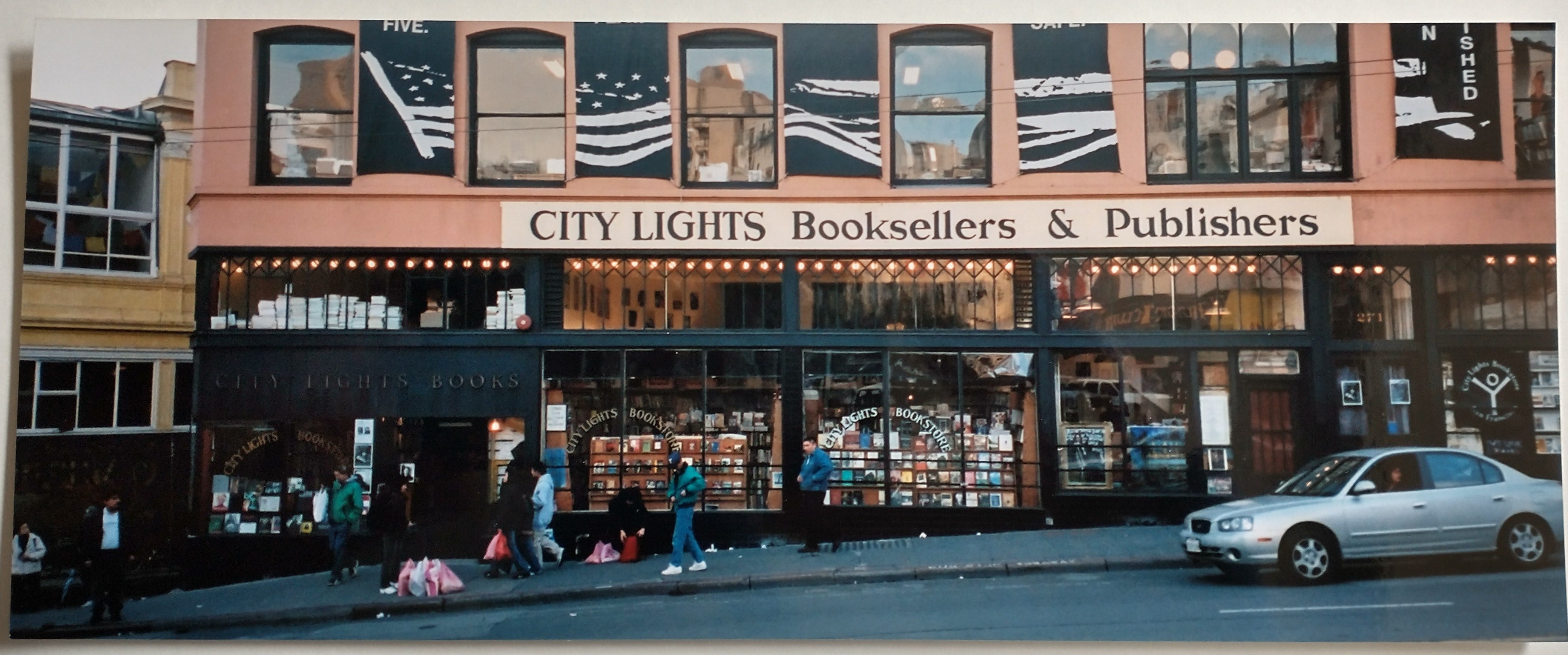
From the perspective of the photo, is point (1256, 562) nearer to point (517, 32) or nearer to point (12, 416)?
point (517, 32)

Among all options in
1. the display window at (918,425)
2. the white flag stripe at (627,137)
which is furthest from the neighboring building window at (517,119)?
the display window at (918,425)

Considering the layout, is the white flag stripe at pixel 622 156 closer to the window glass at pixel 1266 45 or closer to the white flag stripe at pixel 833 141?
the white flag stripe at pixel 833 141

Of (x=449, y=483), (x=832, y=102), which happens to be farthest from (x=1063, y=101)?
(x=449, y=483)

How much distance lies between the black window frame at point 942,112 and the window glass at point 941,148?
0.02 m

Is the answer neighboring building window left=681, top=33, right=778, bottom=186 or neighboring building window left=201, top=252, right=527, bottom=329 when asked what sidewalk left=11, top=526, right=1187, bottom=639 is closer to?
neighboring building window left=201, top=252, right=527, bottom=329

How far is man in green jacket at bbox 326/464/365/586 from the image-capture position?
383 inches

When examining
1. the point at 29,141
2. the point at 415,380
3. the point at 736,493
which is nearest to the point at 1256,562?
the point at 736,493

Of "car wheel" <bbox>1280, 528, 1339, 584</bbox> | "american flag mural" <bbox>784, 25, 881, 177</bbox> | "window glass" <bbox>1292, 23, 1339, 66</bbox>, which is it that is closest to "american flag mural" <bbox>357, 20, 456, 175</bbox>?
"american flag mural" <bbox>784, 25, 881, 177</bbox>

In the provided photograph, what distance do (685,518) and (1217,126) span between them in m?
6.78

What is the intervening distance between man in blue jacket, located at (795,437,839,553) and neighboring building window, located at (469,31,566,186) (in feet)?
12.5

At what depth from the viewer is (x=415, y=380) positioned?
10180 millimetres

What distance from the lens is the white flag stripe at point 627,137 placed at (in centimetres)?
989

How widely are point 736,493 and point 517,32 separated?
513 centimetres

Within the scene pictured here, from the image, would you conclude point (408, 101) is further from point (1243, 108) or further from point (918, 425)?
point (1243, 108)
